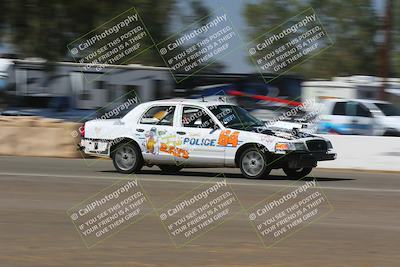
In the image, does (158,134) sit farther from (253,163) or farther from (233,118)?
(253,163)

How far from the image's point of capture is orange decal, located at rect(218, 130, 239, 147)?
603 inches

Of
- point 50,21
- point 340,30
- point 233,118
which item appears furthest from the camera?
point 340,30

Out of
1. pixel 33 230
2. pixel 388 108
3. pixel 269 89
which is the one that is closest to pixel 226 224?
pixel 33 230

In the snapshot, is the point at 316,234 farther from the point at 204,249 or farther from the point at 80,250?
the point at 80,250

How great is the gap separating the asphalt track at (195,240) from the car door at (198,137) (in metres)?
0.65

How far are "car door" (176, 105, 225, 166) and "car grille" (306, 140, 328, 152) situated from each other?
1593 millimetres

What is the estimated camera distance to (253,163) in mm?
15344

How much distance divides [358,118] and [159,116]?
14097 mm

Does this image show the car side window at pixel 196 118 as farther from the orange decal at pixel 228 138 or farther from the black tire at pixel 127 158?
the black tire at pixel 127 158

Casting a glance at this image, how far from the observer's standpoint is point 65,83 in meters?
34.3

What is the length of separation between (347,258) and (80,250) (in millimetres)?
2588

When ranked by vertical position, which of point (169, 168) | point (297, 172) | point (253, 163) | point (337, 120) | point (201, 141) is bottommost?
point (337, 120)

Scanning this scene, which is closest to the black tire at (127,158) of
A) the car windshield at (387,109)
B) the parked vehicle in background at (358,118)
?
the parked vehicle in background at (358,118)

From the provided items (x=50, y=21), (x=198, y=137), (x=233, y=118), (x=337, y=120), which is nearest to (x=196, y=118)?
(x=198, y=137)
